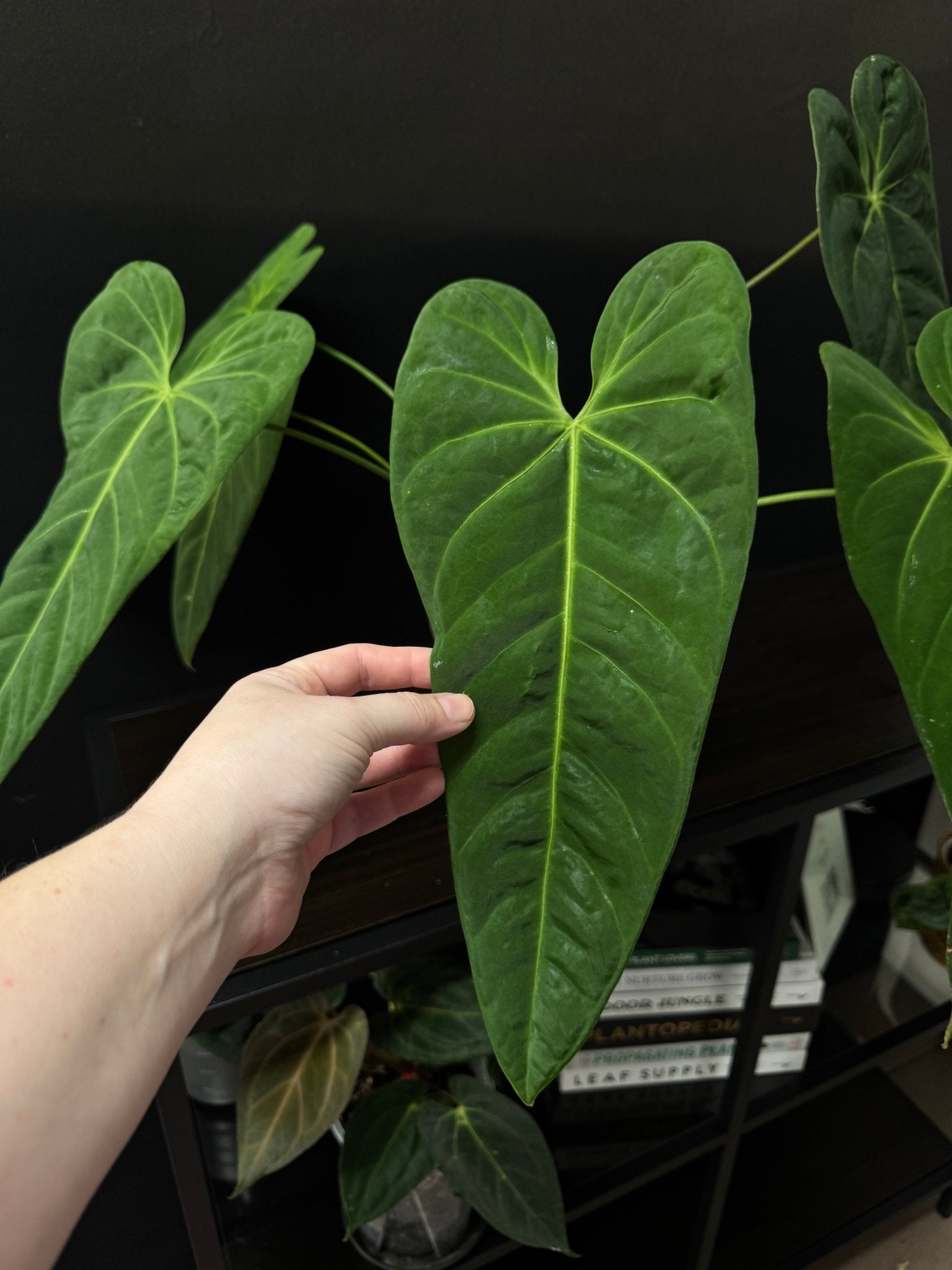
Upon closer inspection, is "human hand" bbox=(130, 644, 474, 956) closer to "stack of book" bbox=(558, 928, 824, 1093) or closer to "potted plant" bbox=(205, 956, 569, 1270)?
"potted plant" bbox=(205, 956, 569, 1270)

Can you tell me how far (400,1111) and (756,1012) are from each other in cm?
45

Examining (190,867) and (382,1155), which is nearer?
(190,867)

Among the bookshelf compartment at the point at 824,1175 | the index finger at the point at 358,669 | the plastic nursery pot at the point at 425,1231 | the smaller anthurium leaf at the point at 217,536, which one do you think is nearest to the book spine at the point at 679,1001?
the plastic nursery pot at the point at 425,1231

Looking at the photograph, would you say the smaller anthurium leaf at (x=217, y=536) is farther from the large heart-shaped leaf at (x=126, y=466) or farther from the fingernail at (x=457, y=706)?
the fingernail at (x=457, y=706)

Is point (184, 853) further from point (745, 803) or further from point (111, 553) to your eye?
point (745, 803)

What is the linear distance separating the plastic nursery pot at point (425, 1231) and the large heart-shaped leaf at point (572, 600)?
77 cm

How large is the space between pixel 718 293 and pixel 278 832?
45cm

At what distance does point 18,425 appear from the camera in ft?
3.32

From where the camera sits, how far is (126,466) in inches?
28.2

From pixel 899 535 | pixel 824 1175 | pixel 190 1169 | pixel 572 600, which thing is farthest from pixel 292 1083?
pixel 824 1175

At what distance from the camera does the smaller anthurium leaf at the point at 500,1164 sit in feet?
3.26

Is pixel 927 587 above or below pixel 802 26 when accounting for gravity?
below

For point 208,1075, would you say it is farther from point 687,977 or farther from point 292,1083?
point 687,977

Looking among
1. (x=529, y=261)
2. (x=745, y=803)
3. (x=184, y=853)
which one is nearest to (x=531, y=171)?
(x=529, y=261)
